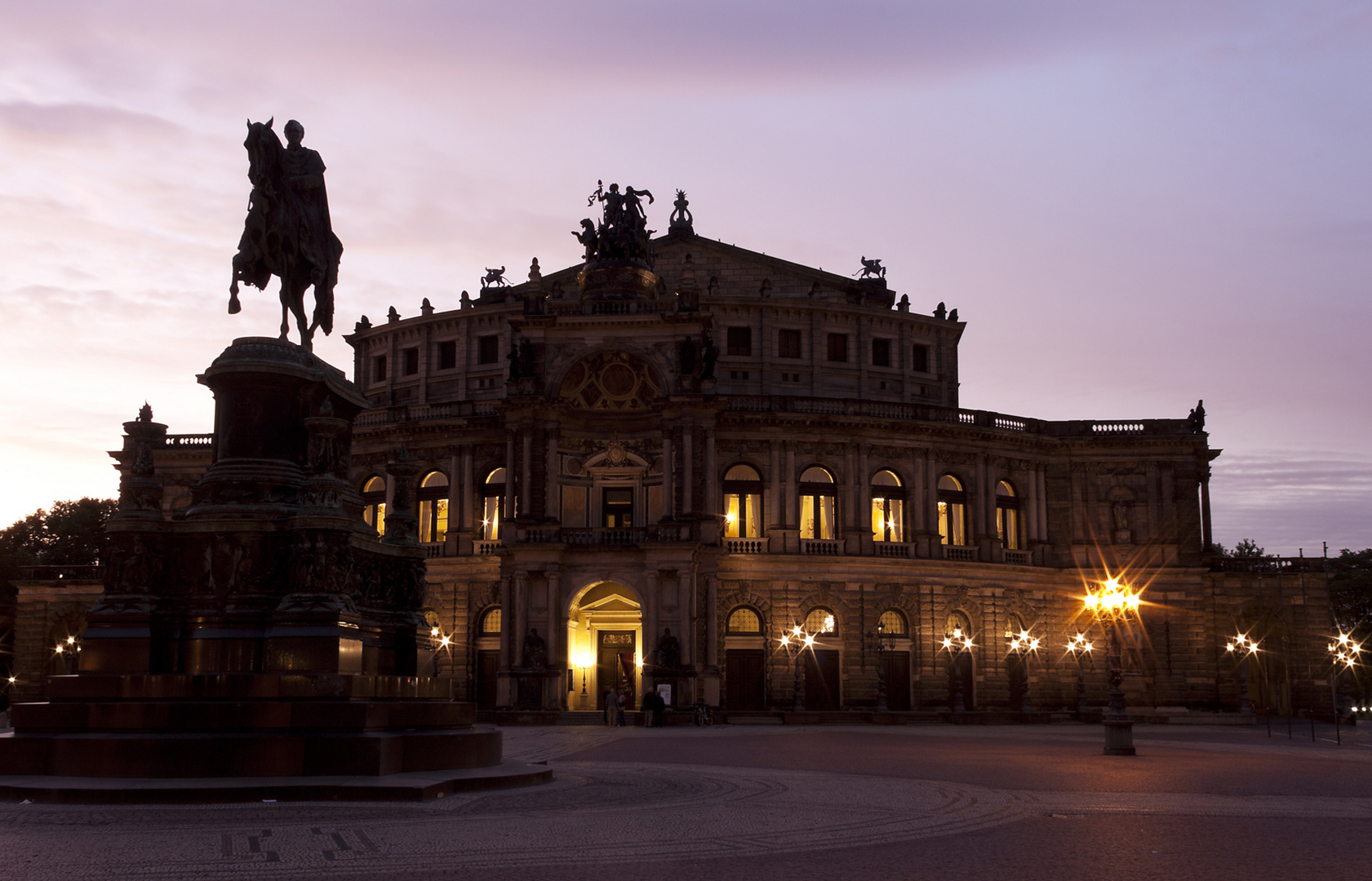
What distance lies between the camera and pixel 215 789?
15.0 meters

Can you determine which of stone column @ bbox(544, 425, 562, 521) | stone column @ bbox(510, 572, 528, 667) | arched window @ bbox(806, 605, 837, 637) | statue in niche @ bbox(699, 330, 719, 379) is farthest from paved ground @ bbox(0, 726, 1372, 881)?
arched window @ bbox(806, 605, 837, 637)

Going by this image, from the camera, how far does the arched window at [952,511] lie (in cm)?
6231

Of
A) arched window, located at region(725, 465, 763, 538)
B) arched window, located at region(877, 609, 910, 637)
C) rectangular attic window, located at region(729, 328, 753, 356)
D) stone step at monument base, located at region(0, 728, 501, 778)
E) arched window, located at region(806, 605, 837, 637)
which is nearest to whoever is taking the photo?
stone step at monument base, located at region(0, 728, 501, 778)

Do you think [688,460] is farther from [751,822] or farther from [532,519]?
[751,822]

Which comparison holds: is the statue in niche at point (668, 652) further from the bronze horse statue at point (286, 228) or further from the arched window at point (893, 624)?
the bronze horse statue at point (286, 228)

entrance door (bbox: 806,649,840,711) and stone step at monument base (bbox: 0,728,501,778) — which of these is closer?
stone step at monument base (bbox: 0,728,501,778)

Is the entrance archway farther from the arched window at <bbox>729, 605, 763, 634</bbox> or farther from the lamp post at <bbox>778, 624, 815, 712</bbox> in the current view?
the lamp post at <bbox>778, 624, 815, 712</bbox>

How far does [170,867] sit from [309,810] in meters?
3.74

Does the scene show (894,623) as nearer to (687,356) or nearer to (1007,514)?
(1007,514)

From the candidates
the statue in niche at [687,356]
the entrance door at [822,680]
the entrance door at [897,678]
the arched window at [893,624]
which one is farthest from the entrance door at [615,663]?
the statue in niche at [687,356]

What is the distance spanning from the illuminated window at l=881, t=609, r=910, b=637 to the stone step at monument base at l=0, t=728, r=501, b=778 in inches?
1779

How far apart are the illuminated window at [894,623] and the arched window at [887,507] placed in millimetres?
3439

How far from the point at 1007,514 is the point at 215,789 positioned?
176 feet

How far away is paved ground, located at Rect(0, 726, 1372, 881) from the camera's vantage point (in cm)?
1125
